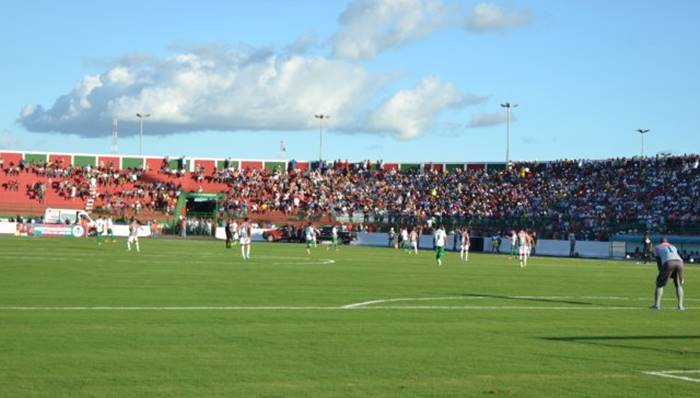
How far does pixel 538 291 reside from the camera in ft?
97.9

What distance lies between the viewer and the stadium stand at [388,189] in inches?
3270

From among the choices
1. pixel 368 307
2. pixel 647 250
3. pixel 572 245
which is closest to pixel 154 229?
pixel 572 245

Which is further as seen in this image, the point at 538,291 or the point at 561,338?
the point at 538,291

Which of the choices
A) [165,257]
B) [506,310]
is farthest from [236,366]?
[165,257]

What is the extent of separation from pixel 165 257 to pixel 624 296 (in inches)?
1017

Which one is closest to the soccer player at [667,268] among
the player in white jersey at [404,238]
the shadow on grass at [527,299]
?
the shadow on grass at [527,299]

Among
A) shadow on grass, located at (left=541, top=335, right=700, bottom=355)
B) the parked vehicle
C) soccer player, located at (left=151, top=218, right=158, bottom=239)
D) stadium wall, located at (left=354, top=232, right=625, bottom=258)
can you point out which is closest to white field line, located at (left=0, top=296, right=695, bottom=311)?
shadow on grass, located at (left=541, top=335, right=700, bottom=355)

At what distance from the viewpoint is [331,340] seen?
16.2 m

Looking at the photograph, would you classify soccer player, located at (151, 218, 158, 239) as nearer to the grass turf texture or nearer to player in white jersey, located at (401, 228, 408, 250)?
player in white jersey, located at (401, 228, 408, 250)

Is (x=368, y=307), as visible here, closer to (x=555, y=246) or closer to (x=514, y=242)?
(x=514, y=242)

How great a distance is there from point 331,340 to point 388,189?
8842 centimetres

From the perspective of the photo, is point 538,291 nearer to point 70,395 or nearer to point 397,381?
point 397,381

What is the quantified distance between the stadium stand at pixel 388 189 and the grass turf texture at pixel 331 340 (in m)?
52.6

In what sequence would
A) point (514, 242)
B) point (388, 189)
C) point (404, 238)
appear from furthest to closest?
point (388, 189) < point (404, 238) < point (514, 242)
